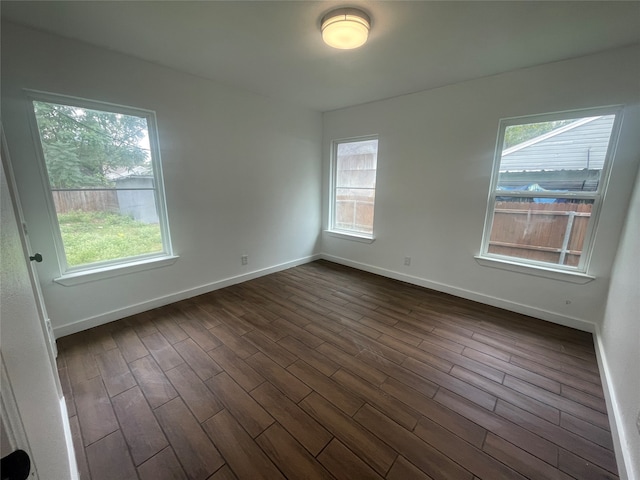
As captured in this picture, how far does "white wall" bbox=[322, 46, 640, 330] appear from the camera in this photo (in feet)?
7.11

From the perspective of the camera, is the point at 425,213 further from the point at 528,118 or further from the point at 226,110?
the point at 226,110

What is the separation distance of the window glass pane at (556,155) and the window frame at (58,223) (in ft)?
11.9

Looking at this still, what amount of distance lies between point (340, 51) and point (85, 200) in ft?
8.49

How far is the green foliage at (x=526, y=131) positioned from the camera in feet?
8.05

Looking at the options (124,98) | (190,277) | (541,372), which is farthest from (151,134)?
(541,372)

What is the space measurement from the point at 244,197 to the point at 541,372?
341 cm

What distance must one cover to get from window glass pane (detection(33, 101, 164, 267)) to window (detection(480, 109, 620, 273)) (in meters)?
3.68

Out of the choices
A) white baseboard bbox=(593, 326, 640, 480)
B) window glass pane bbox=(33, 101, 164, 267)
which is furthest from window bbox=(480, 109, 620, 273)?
window glass pane bbox=(33, 101, 164, 267)

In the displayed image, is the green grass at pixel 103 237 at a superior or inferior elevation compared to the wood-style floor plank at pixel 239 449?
superior

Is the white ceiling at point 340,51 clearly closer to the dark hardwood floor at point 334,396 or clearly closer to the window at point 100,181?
the window at point 100,181

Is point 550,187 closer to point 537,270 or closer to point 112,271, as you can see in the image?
point 537,270

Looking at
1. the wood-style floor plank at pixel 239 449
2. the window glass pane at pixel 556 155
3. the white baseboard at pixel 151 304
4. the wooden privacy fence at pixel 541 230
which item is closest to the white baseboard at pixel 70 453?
the wood-style floor plank at pixel 239 449

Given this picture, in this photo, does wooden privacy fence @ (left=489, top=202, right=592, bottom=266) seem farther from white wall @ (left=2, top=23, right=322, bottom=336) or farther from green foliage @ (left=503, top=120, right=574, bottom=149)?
white wall @ (left=2, top=23, right=322, bottom=336)

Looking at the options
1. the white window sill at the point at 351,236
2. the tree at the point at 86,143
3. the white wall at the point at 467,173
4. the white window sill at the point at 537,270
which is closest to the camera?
the tree at the point at 86,143
